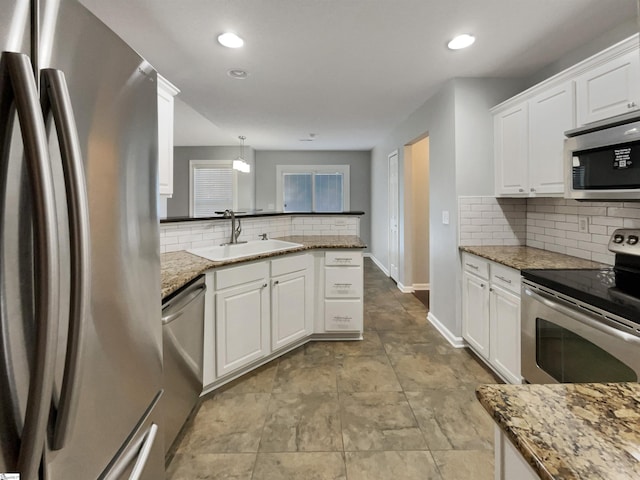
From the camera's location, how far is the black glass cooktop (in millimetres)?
1323

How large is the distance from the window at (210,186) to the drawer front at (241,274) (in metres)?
4.79

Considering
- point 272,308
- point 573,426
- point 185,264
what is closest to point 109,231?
point 573,426

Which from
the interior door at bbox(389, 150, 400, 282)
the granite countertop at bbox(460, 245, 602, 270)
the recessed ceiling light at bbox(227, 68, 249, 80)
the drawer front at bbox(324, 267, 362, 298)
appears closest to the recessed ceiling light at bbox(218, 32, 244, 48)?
the recessed ceiling light at bbox(227, 68, 249, 80)

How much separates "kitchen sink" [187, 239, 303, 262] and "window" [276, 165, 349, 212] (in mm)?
4210

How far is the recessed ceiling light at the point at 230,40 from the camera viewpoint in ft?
7.14

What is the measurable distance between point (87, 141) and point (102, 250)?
0.24 meters

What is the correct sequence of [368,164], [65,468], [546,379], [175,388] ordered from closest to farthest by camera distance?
[65,468] < [175,388] < [546,379] < [368,164]

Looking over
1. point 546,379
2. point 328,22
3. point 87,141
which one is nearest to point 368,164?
point 328,22

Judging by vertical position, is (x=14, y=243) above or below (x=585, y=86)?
below

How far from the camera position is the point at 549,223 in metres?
2.63

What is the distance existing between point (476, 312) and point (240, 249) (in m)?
2.10

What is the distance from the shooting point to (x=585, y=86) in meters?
1.94

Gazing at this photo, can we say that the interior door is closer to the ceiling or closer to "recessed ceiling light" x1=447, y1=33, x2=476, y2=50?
the ceiling

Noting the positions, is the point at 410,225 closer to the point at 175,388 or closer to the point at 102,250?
the point at 175,388
